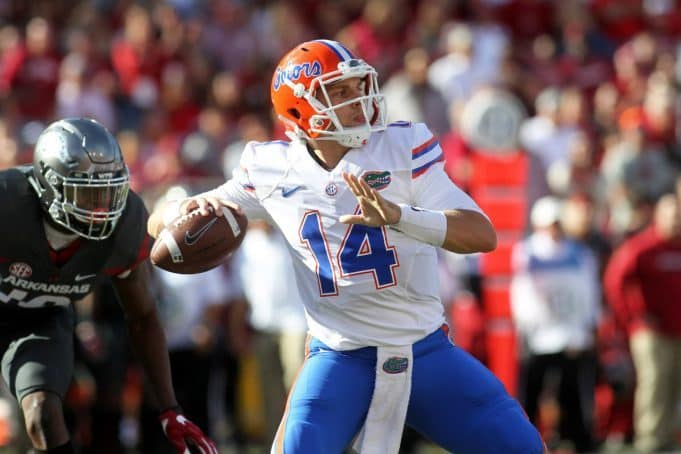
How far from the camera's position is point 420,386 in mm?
4270

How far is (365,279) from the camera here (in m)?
4.26

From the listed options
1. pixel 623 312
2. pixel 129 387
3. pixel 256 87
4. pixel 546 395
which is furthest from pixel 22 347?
pixel 256 87

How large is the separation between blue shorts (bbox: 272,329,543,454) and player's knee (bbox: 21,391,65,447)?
2.78 feet

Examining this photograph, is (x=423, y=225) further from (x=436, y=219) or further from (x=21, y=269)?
(x=21, y=269)

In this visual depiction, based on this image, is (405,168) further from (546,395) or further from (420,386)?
(546,395)

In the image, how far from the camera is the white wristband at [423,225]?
157 inches

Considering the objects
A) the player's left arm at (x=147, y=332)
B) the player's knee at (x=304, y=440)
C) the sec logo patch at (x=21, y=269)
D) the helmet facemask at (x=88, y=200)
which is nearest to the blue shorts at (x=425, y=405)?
the player's knee at (x=304, y=440)

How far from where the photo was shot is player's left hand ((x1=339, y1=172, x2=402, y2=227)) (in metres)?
3.94

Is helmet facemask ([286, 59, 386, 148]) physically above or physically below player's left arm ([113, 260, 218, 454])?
above

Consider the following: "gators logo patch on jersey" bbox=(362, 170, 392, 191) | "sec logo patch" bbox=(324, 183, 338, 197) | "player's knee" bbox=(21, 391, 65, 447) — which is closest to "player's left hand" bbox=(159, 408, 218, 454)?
"player's knee" bbox=(21, 391, 65, 447)

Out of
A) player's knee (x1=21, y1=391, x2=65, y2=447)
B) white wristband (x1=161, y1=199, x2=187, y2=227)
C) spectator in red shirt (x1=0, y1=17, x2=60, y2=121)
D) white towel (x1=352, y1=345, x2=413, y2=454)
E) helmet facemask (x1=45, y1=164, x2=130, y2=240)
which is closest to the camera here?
white towel (x1=352, y1=345, x2=413, y2=454)

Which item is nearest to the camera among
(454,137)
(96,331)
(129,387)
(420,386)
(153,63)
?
(420,386)

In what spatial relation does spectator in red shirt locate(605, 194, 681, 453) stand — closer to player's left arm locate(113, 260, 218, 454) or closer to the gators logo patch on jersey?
player's left arm locate(113, 260, 218, 454)

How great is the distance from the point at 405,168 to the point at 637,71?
7078mm
